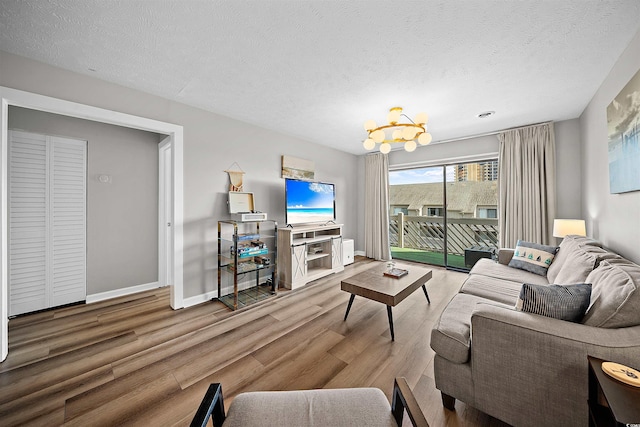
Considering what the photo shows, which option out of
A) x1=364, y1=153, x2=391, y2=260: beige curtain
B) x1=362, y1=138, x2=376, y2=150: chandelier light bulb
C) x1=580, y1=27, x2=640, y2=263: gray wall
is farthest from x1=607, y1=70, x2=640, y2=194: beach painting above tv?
x1=364, y1=153, x2=391, y2=260: beige curtain

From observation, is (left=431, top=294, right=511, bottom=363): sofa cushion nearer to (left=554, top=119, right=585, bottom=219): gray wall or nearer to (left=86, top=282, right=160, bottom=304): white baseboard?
(left=554, top=119, right=585, bottom=219): gray wall

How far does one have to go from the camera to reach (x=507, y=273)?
244cm

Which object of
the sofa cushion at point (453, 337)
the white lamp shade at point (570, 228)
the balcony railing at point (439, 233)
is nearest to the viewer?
the sofa cushion at point (453, 337)

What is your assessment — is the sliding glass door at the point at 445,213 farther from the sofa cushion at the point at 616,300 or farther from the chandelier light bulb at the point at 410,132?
the sofa cushion at the point at 616,300

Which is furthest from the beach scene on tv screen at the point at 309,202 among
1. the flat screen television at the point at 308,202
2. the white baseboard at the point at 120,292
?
the white baseboard at the point at 120,292

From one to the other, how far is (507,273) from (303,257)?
8.11 ft

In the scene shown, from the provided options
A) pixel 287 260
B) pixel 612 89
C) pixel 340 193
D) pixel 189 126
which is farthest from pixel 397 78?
pixel 340 193

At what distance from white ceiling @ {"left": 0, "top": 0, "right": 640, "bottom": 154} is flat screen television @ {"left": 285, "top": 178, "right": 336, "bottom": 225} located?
1317 millimetres

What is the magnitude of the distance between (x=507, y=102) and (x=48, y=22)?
414cm

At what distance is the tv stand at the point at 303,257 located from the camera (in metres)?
3.31

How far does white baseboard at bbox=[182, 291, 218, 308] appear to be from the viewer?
8.87 ft

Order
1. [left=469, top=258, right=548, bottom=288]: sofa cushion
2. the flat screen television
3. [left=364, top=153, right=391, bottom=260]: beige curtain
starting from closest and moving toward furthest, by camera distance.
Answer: [left=469, top=258, right=548, bottom=288]: sofa cushion < the flat screen television < [left=364, top=153, right=391, bottom=260]: beige curtain

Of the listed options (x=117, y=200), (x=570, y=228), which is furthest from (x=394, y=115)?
(x=117, y=200)

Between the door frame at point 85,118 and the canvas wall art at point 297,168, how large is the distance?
5.02 ft
